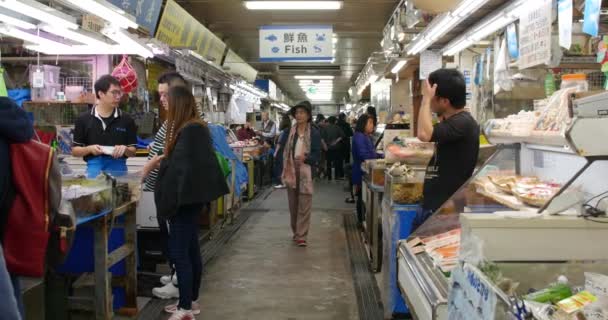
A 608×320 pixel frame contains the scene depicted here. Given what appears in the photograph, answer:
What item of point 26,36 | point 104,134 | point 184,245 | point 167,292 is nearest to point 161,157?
point 184,245

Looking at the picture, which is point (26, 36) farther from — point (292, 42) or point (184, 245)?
point (292, 42)

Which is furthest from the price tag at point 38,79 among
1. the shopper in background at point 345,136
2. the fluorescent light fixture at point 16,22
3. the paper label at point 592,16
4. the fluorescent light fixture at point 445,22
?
the shopper in background at point 345,136

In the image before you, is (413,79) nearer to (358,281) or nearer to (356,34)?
(356,34)

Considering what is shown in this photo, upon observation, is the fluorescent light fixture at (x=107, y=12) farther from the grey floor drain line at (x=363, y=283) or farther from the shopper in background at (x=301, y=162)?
the grey floor drain line at (x=363, y=283)

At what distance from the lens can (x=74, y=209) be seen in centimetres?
333

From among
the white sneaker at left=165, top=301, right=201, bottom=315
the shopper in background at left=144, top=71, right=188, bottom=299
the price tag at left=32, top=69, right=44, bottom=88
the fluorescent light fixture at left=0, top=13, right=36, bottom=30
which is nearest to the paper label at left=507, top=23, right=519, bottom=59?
the shopper in background at left=144, top=71, right=188, bottom=299

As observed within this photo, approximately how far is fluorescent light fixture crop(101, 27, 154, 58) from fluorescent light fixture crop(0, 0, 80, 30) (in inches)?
18.1

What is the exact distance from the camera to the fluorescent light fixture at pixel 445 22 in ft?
14.4

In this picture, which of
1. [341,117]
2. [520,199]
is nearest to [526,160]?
[520,199]

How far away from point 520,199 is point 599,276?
112 cm

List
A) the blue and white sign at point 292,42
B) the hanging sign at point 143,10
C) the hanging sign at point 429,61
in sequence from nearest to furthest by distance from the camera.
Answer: the hanging sign at point 143,10 < the hanging sign at point 429,61 < the blue and white sign at point 292,42

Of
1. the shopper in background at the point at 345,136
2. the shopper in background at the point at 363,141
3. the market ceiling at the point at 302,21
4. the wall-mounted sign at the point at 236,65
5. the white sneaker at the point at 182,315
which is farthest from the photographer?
the wall-mounted sign at the point at 236,65

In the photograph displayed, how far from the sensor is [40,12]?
4207 mm

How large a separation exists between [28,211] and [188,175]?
1.70m
